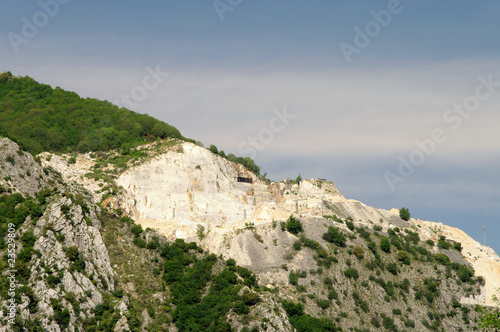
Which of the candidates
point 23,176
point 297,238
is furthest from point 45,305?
point 297,238

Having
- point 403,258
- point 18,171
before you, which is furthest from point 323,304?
point 18,171

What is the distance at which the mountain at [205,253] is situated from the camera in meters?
88.8

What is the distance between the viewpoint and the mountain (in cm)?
8875

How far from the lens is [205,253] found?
355ft

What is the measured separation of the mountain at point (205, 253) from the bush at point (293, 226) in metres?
0.21

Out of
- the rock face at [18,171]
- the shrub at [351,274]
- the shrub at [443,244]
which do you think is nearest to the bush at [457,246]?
the shrub at [443,244]

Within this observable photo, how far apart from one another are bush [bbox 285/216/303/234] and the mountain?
0.21 metres

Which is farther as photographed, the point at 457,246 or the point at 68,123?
the point at 68,123

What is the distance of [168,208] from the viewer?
12312cm

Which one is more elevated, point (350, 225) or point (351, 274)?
point (350, 225)

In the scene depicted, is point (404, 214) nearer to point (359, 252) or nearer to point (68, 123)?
point (359, 252)

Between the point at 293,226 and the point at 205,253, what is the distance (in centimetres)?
1543

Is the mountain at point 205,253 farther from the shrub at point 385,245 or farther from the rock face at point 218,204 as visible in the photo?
the shrub at point 385,245

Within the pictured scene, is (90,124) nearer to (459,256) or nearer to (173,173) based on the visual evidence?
(173,173)
